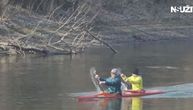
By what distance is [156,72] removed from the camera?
4362 cm

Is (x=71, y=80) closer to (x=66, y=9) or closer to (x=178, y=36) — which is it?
(x=66, y=9)

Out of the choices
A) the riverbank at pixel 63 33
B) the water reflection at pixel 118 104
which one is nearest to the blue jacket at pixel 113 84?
the water reflection at pixel 118 104

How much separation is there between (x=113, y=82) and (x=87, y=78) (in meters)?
8.14

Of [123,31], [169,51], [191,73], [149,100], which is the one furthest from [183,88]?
[123,31]

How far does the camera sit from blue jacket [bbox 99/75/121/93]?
31.6 meters

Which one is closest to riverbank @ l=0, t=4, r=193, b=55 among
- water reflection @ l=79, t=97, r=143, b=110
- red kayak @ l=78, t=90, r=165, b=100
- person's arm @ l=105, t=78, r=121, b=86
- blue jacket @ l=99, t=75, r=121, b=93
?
red kayak @ l=78, t=90, r=165, b=100

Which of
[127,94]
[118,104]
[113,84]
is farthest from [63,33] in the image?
[118,104]

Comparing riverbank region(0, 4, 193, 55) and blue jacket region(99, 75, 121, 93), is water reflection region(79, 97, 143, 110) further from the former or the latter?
riverbank region(0, 4, 193, 55)

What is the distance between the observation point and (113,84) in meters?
31.7

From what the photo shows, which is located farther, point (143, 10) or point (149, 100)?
point (143, 10)

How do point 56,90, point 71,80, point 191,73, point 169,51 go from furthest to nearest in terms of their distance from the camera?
point 169,51, point 191,73, point 71,80, point 56,90

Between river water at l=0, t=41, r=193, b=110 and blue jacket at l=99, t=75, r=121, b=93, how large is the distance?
53 centimetres

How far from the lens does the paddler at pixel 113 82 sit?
31.6 metres

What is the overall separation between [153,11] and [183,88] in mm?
51758
